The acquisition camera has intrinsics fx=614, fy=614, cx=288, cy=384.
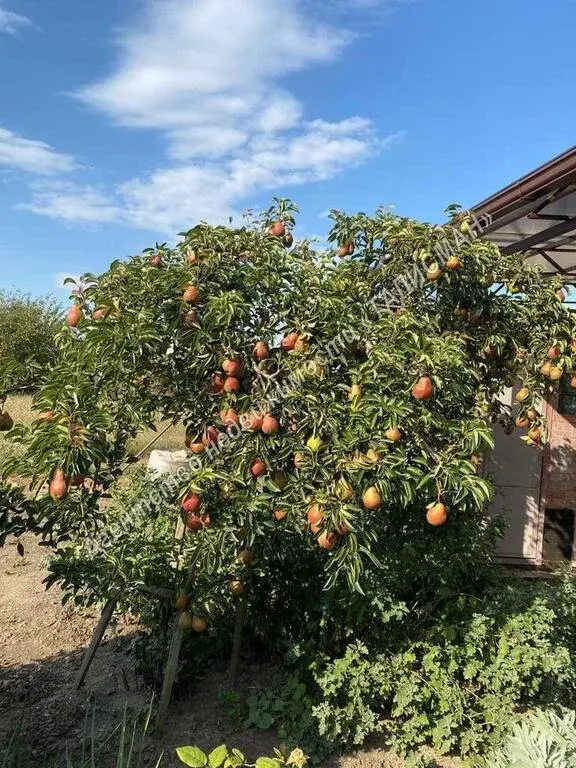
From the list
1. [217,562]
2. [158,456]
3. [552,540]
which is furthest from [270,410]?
[158,456]

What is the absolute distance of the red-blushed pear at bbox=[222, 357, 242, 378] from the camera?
2650mm

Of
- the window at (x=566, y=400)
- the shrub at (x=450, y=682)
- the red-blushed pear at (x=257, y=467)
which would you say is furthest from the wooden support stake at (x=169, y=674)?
the window at (x=566, y=400)

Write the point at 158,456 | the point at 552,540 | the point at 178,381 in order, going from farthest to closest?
the point at 158,456 → the point at 552,540 → the point at 178,381

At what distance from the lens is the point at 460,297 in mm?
3871

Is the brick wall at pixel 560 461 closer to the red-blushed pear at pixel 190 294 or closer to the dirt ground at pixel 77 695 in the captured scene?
the dirt ground at pixel 77 695

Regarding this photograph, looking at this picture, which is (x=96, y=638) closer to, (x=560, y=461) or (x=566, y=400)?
(x=560, y=461)

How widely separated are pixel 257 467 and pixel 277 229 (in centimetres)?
137

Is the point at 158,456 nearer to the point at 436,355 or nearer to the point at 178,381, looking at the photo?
the point at 178,381

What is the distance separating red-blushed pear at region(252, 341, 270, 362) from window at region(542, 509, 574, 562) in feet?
16.0

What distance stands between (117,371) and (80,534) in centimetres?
94

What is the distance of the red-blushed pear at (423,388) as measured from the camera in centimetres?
253

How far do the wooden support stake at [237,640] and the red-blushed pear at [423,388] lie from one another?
1751mm

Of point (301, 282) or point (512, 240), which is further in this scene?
point (512, 240)

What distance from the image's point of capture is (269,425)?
256cm
